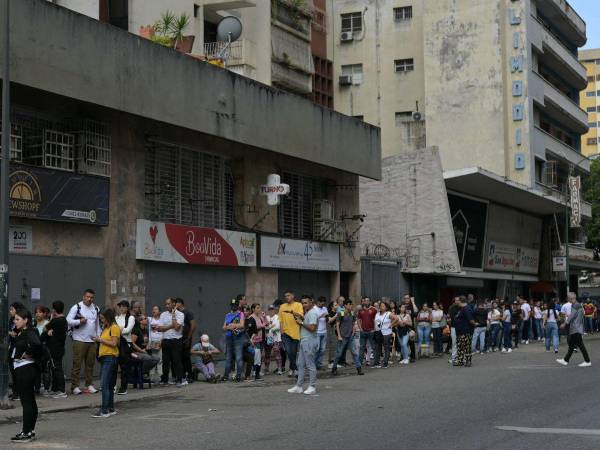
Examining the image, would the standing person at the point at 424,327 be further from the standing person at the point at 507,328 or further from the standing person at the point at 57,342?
the standing person at the point at 57,342

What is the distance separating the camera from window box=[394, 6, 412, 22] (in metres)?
56.0

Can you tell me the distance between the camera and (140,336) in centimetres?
1895

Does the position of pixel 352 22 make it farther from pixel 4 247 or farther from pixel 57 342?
pixel 4 247

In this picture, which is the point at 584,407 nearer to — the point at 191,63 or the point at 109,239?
the point at 109,239

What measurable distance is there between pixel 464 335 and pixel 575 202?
3167 centimetres

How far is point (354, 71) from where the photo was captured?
186ft

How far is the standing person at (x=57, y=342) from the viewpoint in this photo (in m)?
17.3

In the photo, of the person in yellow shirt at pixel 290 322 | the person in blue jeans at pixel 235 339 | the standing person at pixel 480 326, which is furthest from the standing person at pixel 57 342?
the standing person at pixel 480 326

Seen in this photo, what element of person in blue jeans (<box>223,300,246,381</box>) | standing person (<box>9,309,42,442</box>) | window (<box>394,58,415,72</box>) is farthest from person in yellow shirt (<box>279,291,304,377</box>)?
window (<box>394,58,415,72</box>)

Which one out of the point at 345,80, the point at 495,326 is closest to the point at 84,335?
the point at 495,326

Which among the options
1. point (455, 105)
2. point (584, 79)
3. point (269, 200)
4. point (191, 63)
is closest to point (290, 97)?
point (269, 200)

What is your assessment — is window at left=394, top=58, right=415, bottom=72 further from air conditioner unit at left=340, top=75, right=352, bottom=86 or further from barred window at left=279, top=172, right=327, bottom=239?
barred window at left=279, top=172, right=327, bottom=239

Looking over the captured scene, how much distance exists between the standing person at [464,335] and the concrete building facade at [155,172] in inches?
253

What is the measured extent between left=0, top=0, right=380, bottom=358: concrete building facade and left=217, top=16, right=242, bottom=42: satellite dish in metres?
2.84
